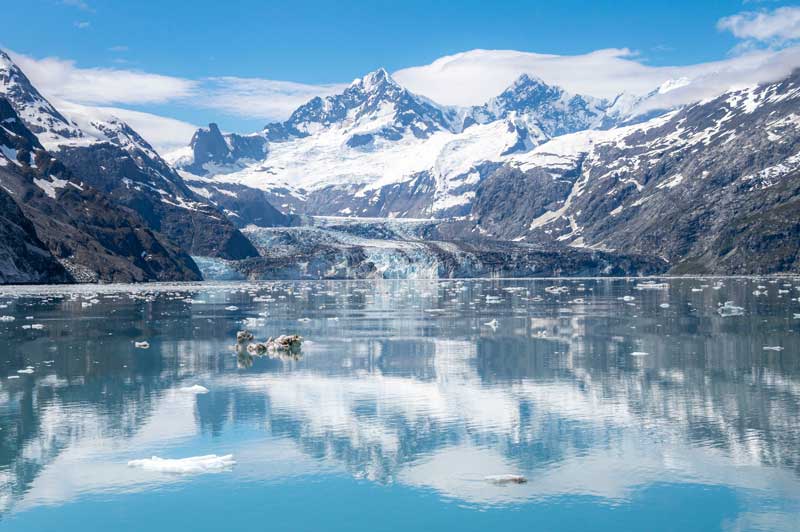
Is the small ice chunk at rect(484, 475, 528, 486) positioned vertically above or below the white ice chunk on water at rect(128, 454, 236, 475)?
below

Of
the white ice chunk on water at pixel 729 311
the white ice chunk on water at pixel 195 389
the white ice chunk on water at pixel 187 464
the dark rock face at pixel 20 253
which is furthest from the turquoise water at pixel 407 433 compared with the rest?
the dark rock face at pixel 20 253

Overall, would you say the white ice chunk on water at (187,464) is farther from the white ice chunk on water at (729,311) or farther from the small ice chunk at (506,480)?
the white ice chunk on water at (729,311)

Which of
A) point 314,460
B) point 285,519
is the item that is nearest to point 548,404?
point 314,460

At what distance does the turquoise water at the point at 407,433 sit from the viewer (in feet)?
90.6

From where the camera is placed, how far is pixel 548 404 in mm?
43531

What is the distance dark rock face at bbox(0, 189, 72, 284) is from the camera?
17975 centimetres

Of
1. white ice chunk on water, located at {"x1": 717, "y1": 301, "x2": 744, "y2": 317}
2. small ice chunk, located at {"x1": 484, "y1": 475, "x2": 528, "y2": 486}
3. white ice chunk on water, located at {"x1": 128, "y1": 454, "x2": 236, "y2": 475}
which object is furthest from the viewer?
white ice chunk on water, located at {"x1": 717, "y1": 301, "x2": 744, "y2": 317}

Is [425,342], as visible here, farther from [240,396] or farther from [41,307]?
[41,307]

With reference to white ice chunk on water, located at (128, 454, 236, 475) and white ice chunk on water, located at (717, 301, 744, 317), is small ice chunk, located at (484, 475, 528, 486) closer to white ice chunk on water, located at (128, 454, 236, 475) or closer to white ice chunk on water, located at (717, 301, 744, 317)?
white ice chunk on water, located at (128, 454, 236, 475)

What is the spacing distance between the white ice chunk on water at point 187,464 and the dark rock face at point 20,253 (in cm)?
16137

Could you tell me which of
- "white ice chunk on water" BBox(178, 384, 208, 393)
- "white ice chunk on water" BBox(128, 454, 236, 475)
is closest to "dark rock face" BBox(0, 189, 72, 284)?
"white ice chunk on water" BBox(178, 384, 208, 393)

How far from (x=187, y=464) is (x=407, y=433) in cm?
966

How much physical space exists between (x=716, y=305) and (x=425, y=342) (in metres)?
60.0

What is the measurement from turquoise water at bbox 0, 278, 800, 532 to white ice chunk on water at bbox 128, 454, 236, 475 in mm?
97
